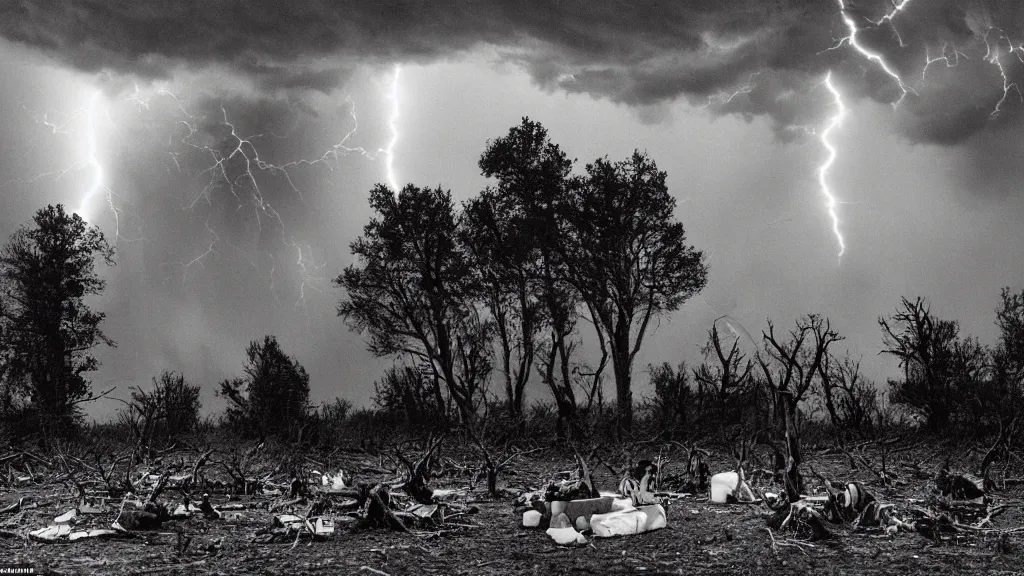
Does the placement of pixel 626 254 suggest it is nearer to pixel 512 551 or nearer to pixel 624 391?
pixel 624 391

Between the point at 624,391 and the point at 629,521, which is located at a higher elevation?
the point at 624,391

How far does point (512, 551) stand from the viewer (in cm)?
702

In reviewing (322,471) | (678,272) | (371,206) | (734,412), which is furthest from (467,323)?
(322,471)

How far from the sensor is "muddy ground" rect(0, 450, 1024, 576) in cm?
626

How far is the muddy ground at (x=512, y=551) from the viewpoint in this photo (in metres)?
6.26

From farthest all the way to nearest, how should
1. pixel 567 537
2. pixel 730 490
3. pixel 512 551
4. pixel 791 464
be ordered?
1. pixel 730 490
2. pixel 791 464
3. pixel 567 537
4. pixel 512 551

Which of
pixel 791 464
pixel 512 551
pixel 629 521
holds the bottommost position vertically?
pixel 512 551

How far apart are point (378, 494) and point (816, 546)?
14.0ft

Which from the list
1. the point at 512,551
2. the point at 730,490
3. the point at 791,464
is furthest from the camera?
the point at 730,490

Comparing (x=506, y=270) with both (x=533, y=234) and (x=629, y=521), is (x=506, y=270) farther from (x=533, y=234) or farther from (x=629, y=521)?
(x=629, y=521)

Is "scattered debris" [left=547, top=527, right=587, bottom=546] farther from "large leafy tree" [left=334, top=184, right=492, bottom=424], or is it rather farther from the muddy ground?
"large leafy tree" [left=334, top=184, right=492, bottom=424]

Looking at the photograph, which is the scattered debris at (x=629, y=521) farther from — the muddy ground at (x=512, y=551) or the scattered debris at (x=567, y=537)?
the scattered debris at (x=567, y=537)

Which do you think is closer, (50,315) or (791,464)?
(791,464)

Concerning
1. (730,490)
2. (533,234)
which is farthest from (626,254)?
(730,490)
